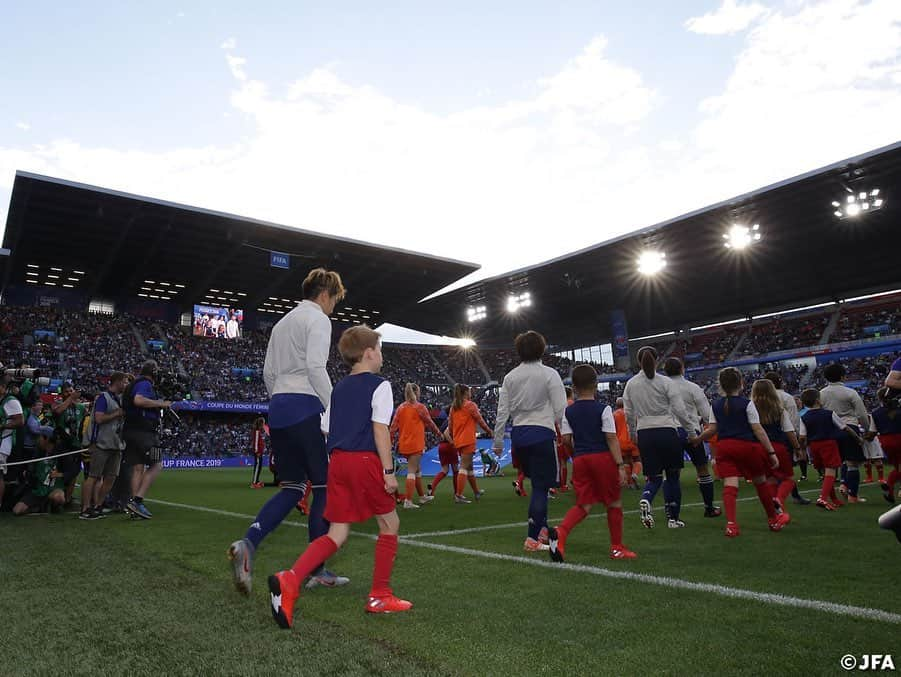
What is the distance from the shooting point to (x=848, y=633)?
108 inches

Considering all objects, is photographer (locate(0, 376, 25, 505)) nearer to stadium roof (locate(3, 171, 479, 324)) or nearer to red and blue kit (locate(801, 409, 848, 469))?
red and blue kit (locate(801, 409, 848, 469))

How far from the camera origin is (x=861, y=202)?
27438 mm

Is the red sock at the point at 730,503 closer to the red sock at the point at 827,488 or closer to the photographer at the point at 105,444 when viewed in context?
the red sock at the point at 827,488

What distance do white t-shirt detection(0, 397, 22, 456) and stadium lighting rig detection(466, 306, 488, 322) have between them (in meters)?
42.1

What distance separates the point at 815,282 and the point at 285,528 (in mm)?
43335

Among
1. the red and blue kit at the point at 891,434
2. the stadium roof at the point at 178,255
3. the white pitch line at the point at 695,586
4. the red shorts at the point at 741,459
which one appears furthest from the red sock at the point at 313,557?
the stadium roof at the point at 178,255

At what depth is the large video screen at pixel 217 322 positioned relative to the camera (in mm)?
44406

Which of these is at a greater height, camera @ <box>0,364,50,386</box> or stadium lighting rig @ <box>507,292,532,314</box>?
stadium lighting rig @ <box>507,292,532,314</box>

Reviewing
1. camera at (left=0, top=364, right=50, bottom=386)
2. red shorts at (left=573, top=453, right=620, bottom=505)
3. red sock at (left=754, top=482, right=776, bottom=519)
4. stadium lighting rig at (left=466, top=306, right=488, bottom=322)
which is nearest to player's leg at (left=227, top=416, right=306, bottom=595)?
red shorts at (left=573, top=453, right=620, bottom=505)

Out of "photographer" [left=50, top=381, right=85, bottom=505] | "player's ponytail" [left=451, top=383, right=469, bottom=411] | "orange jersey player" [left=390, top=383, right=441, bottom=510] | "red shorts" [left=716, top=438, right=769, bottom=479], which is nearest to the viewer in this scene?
"red shorts" [left=716, top=438, right=769, bottom=479]

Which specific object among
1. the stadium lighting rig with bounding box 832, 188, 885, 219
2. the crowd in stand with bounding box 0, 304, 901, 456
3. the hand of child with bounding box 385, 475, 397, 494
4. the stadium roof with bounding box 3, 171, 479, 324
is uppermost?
the stadium roof with bounding box 3, 171, 479, 324

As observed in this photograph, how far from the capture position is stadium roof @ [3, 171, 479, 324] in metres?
30.3

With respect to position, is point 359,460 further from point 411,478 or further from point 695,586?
point 411,478

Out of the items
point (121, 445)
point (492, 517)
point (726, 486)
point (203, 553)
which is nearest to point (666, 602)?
point (726, 486)
